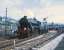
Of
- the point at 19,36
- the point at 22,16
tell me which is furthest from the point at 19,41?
the point at 22,16

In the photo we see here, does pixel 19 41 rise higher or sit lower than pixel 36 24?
lower

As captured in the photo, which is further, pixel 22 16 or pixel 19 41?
pixel 19 41

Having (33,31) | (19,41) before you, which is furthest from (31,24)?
(19,41)

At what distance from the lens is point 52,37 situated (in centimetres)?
1062

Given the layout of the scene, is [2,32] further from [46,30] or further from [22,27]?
[46,30]

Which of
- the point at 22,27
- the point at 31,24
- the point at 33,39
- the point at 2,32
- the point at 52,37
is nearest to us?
the point at 2,32

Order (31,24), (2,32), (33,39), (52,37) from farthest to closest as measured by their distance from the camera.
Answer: (52,37), (33,39), (31,24), (2,32)

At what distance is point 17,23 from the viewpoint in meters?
8.02

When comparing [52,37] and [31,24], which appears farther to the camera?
[52,37]

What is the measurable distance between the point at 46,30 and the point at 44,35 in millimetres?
277

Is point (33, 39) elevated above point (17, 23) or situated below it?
below

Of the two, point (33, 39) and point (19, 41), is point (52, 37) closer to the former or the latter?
point (33, 39)

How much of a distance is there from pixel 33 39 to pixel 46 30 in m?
0.83

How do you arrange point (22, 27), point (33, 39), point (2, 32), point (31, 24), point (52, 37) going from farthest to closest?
1. point (52, 37)
2. point (33, 39)
3. point (31, 24)
4. point (22, 27)
5. point (2, 32)
